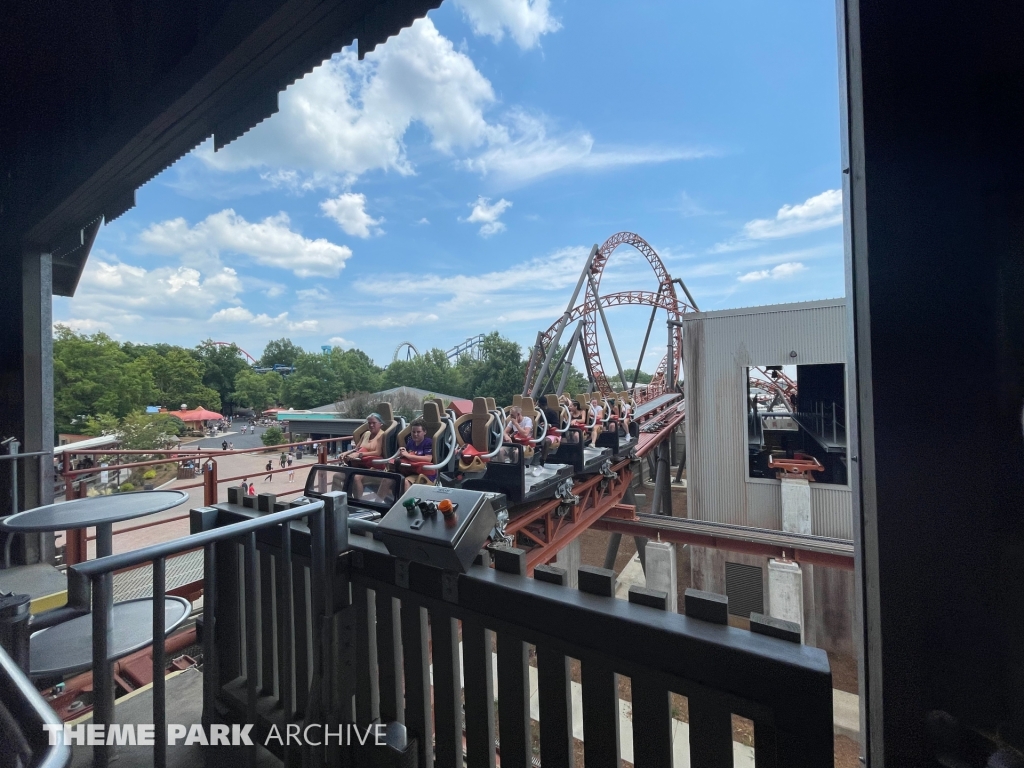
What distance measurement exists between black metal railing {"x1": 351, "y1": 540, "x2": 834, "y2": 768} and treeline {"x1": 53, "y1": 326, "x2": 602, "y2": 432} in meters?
24.3

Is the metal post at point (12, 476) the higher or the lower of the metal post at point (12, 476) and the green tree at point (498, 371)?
the lower

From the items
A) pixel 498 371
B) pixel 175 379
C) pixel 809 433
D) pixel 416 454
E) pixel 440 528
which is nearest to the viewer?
pixel 440 528

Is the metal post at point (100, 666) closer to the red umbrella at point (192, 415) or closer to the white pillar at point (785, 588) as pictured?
the white pillar at point (785, 588)

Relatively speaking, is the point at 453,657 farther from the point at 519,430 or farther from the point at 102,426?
the point at 102,426

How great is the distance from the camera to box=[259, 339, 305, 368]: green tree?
58531 mm

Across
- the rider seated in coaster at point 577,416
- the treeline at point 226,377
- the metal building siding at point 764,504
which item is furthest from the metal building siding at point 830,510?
the treeline at point 226,377

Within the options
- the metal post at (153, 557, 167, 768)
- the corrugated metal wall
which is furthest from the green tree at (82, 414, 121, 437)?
the metal post at (153, 557, 167, 768)

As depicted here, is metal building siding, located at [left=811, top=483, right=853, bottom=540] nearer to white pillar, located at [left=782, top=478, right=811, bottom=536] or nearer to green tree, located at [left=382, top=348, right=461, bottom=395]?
white pillar, located at [left=782, top=478, right=811, bottom=536]

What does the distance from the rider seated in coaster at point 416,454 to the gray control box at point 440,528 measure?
116 inches

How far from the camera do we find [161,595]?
916mm

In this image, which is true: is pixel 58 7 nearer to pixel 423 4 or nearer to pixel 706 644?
pixel 423 4

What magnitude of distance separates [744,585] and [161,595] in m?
10.9

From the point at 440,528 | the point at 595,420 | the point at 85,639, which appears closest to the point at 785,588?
the point at 595,420

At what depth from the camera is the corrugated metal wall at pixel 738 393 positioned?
10.1 metres
